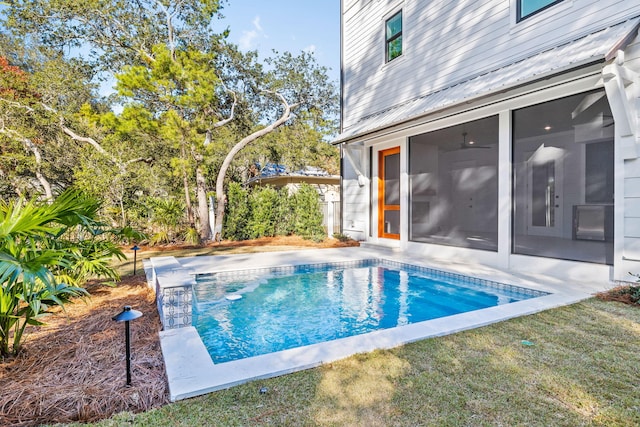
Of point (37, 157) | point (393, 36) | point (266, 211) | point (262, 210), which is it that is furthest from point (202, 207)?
point (393, 36)

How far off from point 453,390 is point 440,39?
28.6ft

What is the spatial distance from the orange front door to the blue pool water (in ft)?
8.62

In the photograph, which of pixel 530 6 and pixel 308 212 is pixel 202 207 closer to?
pixel 308 212

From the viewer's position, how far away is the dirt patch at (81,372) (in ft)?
7.87

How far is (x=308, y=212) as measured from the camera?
12.9 meters

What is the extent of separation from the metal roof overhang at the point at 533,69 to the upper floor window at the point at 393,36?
2.62 meters

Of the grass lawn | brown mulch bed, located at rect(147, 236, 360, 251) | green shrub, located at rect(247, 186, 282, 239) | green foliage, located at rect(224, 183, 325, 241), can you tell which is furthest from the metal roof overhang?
green shrub, located at rect(247, 186, 282, 239)

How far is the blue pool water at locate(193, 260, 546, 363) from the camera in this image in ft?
14.5

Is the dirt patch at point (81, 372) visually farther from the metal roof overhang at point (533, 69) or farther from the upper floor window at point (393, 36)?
the upper floor window at point (393, 36)

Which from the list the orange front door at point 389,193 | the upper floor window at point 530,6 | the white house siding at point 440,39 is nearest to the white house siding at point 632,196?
the white house siding at point 440,39

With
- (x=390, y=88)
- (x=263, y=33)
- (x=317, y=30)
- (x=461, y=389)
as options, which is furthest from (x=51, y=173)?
(x=461, y=389)

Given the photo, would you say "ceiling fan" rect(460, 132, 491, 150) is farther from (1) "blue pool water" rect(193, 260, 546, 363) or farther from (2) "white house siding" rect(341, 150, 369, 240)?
(2) "white house siding" rect(341, 150, 369, 240)

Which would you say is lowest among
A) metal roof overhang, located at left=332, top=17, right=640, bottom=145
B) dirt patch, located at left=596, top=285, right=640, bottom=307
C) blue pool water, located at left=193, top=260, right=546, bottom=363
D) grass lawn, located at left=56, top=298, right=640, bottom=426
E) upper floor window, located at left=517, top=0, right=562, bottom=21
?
blue pool water, located at left=193, top=260, right=546, bottom=363

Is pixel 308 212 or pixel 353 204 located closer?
pixel 353 204
